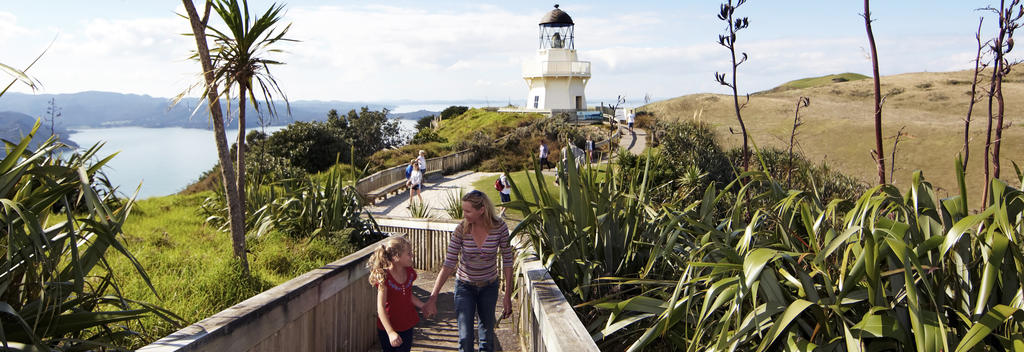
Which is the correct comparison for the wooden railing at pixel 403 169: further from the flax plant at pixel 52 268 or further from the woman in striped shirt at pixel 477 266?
the flax plant at pixel 52 268

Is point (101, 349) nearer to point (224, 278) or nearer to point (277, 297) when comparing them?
point (277, 297)

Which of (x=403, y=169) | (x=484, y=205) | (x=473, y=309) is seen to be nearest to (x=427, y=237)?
(x=473, y=309)

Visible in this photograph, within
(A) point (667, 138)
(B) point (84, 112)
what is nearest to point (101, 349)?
(A) point (667, 138)

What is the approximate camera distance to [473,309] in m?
4.09

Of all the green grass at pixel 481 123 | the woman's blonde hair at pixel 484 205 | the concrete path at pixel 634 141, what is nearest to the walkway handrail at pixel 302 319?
the woman's blonde hair at pixel 484 205

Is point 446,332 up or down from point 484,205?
down

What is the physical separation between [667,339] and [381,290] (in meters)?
1.75

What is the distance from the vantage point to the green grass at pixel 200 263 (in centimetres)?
390

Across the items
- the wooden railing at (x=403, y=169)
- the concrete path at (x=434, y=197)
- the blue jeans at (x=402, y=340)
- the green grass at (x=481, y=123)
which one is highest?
the green grass at (x=481, y=123)

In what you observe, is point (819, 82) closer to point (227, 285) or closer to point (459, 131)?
point (459, 131)

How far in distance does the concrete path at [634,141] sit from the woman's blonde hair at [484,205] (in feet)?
79.8

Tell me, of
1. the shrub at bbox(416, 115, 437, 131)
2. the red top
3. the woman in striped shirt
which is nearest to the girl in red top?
the red top

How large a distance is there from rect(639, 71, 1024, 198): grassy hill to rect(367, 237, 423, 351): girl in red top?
756 centimetres

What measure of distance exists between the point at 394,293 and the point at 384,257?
0.25 metres
